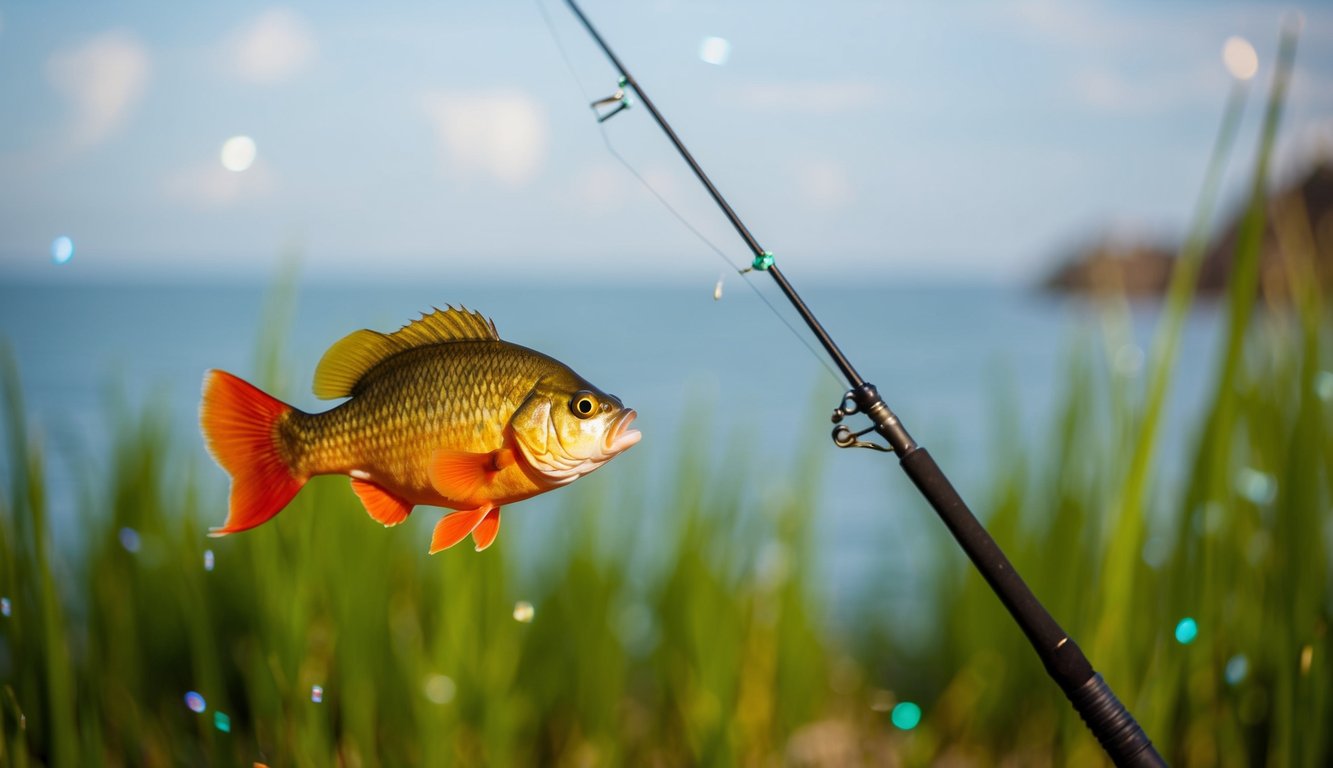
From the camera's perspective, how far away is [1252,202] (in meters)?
0.67

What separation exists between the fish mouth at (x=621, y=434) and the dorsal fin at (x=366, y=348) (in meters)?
0.04

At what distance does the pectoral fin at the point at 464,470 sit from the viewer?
0.67ft

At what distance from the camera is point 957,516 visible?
0.27 metres

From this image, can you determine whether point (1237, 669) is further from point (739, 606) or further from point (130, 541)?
point (130, 541)

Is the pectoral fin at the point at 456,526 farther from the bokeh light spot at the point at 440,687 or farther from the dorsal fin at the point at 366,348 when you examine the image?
the bokeh light spot at the point at 440,687

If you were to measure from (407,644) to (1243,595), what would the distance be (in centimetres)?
64

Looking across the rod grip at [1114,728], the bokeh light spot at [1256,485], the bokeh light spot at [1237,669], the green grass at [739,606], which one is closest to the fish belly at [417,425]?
the rod grip at [1114,728]

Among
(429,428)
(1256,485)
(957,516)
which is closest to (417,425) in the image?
(429,428)

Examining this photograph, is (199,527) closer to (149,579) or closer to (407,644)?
(149,579)

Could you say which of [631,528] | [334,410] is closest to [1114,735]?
[334,410]

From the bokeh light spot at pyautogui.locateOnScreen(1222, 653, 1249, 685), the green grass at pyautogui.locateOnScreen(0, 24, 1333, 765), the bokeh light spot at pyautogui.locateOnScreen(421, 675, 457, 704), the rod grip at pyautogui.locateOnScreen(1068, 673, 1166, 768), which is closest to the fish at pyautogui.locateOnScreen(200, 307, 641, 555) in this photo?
the rod grip at pyautogui.locateOnScreen(1068, 673, 1166, 768)

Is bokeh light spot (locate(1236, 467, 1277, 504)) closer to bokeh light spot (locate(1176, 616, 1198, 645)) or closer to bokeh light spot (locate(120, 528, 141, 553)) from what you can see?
bokeh light spot (locate(1176, 616, 1198, 645))

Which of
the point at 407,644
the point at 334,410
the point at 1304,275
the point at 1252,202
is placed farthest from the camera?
the point at 1304,275

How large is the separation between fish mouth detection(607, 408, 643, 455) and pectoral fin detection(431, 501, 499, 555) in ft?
0.10
